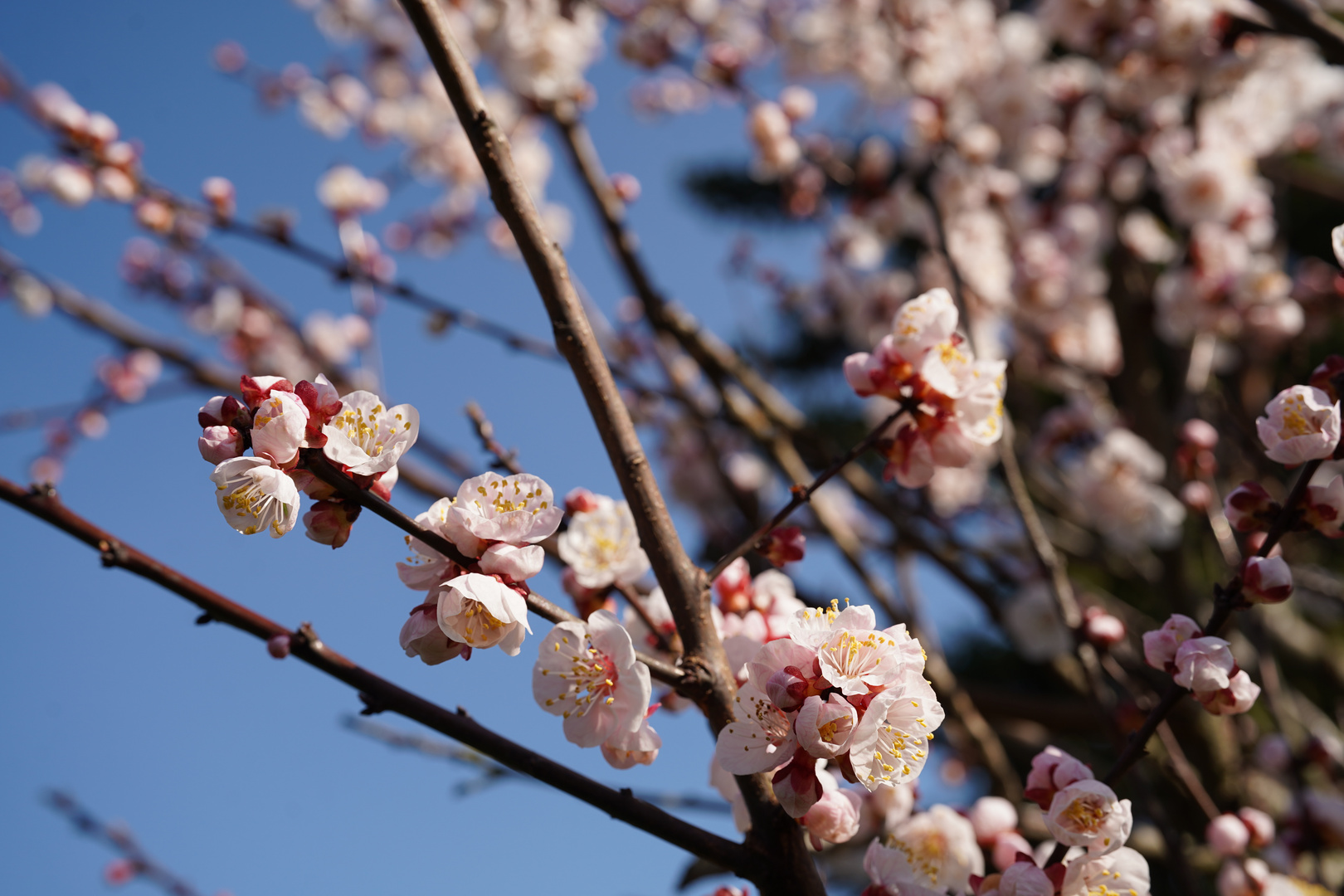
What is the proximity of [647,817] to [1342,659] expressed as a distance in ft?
13.1

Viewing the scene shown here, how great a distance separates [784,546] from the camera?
1.12 meters

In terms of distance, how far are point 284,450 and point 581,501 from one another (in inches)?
19.2

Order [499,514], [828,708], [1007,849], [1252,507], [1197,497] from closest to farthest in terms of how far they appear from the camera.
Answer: [828,708] < [499,514] < [1252,507] < [1007,849] < [1197,497]

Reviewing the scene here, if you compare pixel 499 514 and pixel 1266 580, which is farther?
pixel 1266 580

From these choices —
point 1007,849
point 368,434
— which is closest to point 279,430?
point 368,434

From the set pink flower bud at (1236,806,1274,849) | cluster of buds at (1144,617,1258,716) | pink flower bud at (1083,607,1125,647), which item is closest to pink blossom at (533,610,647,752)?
cluster of buds at (1144,617,1258,716)

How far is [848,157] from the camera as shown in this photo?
16.1 feet

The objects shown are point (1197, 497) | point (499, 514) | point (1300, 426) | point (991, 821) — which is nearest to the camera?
point (499, 514)

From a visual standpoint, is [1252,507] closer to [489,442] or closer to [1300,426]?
[1300,426]

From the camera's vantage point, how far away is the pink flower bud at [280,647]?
0.88 meters

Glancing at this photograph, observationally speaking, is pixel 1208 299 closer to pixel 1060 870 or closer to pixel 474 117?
pixel 1060 870

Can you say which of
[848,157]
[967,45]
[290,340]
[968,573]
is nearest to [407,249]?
[290,340]

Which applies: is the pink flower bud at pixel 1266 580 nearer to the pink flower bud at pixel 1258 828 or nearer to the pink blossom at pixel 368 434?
the pink flower bud at pixel 1258 828

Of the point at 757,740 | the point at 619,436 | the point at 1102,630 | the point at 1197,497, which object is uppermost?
the point at 1197,497
